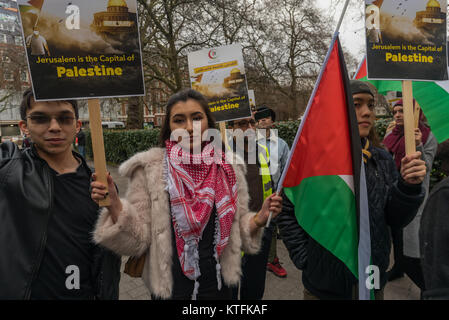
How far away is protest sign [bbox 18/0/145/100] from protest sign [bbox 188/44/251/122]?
1.82m

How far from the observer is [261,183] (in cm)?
276

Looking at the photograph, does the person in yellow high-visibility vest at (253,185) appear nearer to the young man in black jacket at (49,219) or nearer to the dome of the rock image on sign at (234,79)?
the dome of the rock image on sign at (234,79)

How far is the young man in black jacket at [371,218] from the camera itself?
149 centimetres

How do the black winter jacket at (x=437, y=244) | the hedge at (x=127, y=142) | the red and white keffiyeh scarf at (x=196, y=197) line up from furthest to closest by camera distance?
the hedge at (x=127, y=142) < the red and white keffiyeh scarf at (x=196, y=197) < the black winter jacket at (x=437, y=244)

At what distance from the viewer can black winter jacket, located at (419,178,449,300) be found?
98 cm

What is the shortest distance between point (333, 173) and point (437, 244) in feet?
1.83

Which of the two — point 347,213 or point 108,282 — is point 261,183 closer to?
point 347,213

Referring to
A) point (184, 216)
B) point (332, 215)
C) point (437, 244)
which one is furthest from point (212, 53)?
point (437, 244)

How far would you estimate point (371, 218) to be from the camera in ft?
5.11

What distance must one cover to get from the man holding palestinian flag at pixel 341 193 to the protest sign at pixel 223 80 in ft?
5.33

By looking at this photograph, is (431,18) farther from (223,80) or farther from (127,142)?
(127,142)

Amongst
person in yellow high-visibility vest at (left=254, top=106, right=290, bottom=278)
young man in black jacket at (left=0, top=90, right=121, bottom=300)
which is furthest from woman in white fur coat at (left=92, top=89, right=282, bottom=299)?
person in yellow high-visibility vest at (left=254, top=106, right=290, bottom=278)

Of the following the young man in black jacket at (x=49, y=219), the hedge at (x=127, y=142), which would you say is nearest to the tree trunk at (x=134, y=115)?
the hedge at (x=127, y=142)

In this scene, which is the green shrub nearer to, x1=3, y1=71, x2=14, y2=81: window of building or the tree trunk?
the tree trunk
